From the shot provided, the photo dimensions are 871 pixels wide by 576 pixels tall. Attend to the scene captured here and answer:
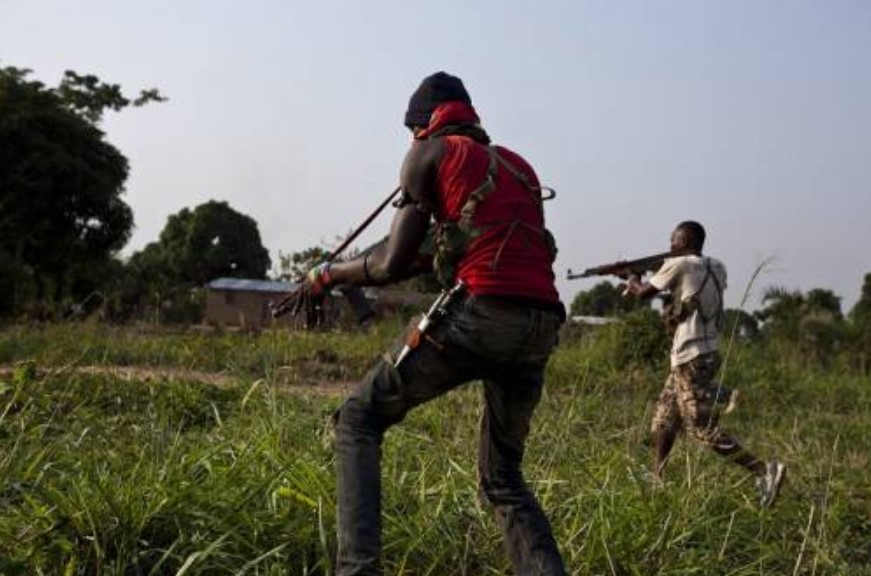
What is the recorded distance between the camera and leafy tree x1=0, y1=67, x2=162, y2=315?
26766 millimetres

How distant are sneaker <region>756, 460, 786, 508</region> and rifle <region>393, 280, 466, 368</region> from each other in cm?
218

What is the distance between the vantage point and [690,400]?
5.62 m

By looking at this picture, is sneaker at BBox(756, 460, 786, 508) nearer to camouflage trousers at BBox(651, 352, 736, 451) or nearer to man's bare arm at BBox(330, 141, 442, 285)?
camouflage trousers at BBox(651, 352, 736, 451)

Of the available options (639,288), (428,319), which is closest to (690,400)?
(639,288)

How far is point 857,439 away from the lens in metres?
7.95

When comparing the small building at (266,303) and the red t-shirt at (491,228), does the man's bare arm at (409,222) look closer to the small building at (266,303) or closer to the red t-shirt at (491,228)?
the red t-shirt at (491,228)

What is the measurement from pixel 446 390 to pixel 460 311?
0.24m

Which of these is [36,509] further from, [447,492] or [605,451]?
[605,451]

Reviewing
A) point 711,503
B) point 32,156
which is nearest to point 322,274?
point 711,503

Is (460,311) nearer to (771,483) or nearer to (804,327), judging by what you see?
(771,483)

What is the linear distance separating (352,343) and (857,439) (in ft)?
21.7

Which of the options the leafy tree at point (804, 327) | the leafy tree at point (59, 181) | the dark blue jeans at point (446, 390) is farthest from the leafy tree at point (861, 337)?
the leafy tree at point (59, 181)

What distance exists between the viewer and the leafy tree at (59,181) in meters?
26.8

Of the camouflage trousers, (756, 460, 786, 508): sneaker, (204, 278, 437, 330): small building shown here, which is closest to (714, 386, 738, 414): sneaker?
the camouflage trousers
